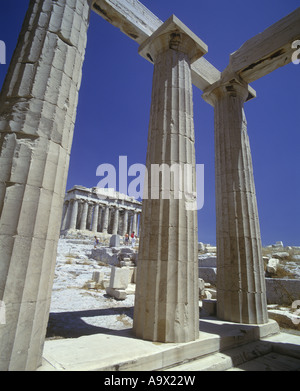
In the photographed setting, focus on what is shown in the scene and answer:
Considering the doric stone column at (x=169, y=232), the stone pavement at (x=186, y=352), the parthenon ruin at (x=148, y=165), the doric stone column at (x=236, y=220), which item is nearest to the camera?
the parthenon ruin at (x=148, y=165)

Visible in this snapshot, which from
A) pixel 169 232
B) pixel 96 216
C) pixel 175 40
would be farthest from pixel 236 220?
pixel 96 216

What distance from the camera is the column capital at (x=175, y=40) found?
19.8ft

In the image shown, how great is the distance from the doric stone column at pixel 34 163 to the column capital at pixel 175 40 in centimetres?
285

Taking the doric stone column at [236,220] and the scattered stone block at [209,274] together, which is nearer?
the doric stone column at [236,220]

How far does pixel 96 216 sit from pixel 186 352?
43998 millimetres

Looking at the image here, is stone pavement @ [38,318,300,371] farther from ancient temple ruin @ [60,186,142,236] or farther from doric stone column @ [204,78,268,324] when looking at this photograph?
ancient temple ruin @ [60,186,142,236]

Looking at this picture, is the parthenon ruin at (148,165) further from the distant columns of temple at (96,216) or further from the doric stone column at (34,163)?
the distant columns of temple at (96,216)

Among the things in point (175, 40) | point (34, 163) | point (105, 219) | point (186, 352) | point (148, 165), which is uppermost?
point (105, 219)

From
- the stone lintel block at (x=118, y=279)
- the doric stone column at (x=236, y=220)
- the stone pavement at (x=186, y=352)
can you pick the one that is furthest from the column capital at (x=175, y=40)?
the stone lintel block at (x=118, y=279)

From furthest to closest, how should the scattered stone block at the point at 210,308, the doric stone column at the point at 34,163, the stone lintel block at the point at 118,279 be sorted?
1. the stone lintel block at the point at 118,279
2. the scattered stone block at the point at 210,308
3. the doric stone column at the point at 34,163

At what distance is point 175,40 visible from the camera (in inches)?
244

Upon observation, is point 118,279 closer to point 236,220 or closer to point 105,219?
point 236,220

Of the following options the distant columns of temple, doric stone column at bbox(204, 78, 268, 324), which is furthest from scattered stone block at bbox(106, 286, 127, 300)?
the distant columns of temple

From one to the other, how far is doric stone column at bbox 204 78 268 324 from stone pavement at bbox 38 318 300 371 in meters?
0.59
